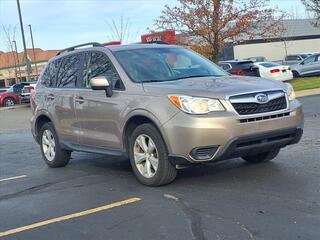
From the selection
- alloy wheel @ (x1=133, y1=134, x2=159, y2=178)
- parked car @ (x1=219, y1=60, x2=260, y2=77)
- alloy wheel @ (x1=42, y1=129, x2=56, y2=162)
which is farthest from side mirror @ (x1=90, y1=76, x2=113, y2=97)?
parked car @ (x1=219, y1=60, x2=260, y2=77)

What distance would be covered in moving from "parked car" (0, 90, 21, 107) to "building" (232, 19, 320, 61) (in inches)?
1585

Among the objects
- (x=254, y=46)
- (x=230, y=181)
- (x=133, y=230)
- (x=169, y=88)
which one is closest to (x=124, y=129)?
(x=169, y=88)

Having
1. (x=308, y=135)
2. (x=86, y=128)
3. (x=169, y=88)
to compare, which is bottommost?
(x=308, y=135)

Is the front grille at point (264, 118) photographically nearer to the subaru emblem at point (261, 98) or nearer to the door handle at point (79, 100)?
the subaru emblem at point (261, 98)

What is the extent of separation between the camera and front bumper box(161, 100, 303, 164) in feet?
19.6

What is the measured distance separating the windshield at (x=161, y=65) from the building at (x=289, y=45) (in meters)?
61.4

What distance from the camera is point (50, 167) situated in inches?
355

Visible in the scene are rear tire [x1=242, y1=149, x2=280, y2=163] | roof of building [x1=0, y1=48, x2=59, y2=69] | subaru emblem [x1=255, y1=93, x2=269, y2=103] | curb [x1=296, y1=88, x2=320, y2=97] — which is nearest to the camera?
subaru emblem [x1=255, y1=93, x2=269, y2=103]

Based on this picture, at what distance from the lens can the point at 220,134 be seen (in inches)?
236

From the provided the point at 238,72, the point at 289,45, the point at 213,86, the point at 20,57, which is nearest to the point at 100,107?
the point at 213,86

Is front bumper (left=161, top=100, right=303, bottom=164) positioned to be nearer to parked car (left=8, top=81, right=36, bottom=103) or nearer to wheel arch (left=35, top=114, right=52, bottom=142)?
wheel arch (left=35, top=114, right=52, bottom=142)

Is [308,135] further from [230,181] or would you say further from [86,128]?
[86,128]

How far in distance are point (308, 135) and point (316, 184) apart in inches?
154

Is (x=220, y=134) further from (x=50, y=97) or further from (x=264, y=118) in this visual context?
(x=50, y=97)
